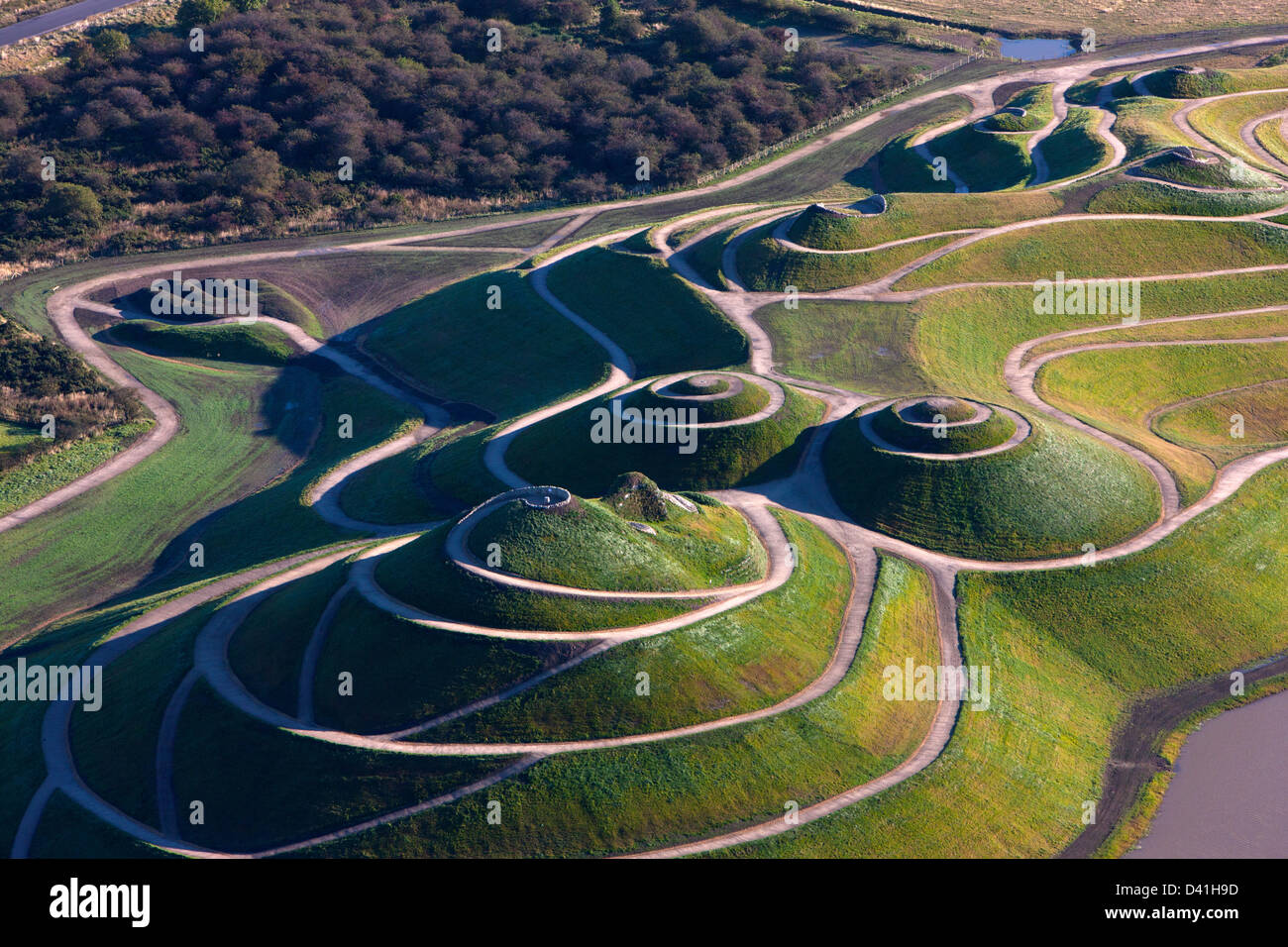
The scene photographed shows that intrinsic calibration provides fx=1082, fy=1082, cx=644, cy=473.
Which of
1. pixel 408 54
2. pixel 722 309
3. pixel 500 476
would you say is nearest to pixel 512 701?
pixel 500 476

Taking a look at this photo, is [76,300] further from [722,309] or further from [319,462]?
[722,309]

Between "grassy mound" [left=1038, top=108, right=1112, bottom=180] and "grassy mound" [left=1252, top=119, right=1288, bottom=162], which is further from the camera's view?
"grassy mound" [left=1252, top=119, right=1288, bottom=162]

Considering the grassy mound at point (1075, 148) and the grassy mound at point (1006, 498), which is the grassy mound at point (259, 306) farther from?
the grassy mound at point (1075, 148)

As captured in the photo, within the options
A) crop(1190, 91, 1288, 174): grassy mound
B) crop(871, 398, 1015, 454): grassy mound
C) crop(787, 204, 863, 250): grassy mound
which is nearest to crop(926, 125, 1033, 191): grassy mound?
crop(1190, 91, 1288, 174): grassy mound

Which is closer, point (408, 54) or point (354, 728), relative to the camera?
point (354, 728)

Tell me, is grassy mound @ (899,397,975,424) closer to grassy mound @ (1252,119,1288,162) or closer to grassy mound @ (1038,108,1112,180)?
grassy mound @ (1038,108,1112,180)

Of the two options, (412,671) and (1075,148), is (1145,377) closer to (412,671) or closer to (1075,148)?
(1075,148)
